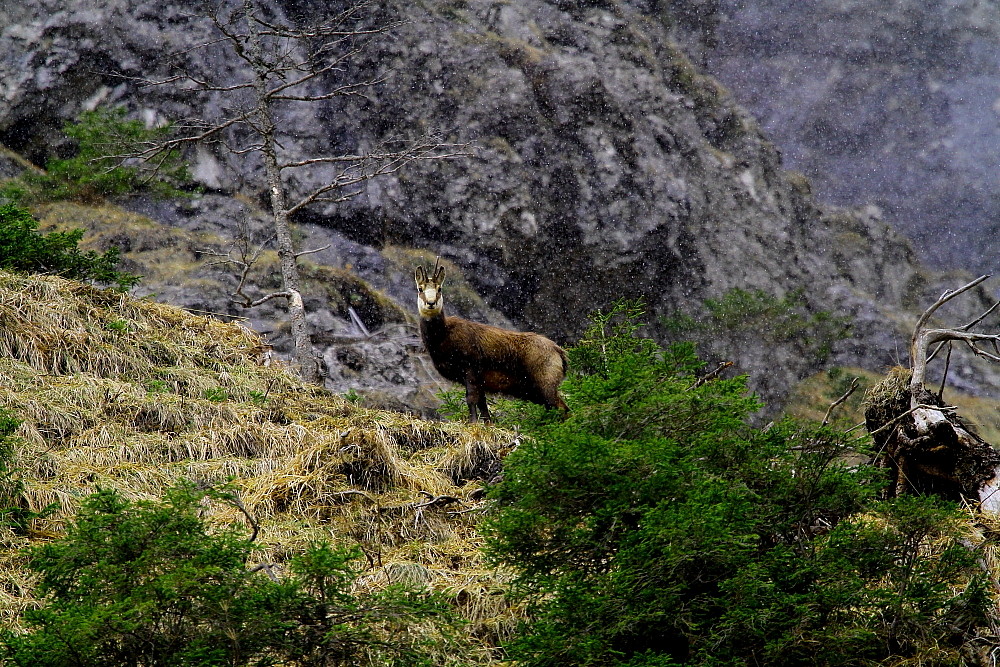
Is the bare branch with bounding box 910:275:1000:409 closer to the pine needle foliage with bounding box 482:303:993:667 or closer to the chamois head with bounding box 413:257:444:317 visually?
the pine needle foliage with bounding box 482:303:993:667

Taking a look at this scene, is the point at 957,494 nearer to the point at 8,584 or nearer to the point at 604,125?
the point at 8,584

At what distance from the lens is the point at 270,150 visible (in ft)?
36.2

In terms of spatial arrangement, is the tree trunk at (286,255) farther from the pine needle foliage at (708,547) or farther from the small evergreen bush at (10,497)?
the pine needle foliage at (708,547)

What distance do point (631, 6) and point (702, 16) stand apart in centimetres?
583

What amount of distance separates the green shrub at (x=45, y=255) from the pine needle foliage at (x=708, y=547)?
21.6 ft

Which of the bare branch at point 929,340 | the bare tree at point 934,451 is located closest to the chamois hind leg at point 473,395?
the bare tree at point 934,451

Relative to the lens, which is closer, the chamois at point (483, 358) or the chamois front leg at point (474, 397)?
the chamois front leg at point (474, 397)

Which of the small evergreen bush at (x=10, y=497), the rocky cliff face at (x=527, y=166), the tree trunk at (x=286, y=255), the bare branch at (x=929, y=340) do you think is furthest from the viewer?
the rocky cliff face at (x=527, y=166)

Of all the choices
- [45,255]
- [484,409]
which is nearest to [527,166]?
[45,255]

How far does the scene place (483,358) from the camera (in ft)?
27.9

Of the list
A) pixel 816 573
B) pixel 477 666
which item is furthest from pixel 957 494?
pixel 477 666

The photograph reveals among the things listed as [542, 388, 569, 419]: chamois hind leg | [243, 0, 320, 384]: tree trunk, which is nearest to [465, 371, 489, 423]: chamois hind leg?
[542, 388, 569, 419]: chamois hind leg

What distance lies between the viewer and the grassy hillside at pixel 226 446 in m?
5.55

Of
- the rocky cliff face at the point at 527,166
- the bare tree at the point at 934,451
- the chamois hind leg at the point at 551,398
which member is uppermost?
the bare tree at the point at 934,451
